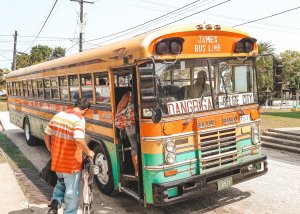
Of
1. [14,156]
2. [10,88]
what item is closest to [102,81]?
[14,156]

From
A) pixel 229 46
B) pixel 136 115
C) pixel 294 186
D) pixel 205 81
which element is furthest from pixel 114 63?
pixel 294 186

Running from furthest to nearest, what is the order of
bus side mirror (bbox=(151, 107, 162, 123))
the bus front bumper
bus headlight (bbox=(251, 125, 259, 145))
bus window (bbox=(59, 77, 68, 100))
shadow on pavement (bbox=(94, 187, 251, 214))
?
bus window (bbox=(59, 77, 68, 100)) < bus headlight (bbox=(251, 125, 259, 145)) < shadow on pavement (bbox=(94, 187, 251, 214)) < the bus front bumper < bus side mirror (bbox=(151, 107, 162, 123))

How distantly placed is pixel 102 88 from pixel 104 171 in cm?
153

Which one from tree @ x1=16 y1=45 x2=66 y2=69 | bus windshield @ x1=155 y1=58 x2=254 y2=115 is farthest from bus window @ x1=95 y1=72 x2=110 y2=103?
tree @ x1=16 y1=45 x2=66 y2=69

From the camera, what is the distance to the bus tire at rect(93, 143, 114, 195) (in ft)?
18.9

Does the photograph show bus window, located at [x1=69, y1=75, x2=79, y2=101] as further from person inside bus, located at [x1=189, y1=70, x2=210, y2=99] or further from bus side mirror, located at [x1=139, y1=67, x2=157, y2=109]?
bus side mirror, located at [x1=139, y1=67, x2=157, y2=109]

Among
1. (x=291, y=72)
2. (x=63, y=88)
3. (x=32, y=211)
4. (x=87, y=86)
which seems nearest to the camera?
(x=32, y=211)

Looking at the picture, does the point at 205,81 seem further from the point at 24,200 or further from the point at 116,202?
the point at 24,200

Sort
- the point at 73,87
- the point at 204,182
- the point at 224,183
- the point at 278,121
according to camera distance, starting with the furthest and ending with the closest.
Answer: the point at 278,121, the point at 73,87, the point at 224,183, the point at 204,182

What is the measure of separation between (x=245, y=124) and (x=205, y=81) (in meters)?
1.07

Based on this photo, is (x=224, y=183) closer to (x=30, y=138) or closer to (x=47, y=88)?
(x=47, y=88)

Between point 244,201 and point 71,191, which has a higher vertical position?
point 71,191

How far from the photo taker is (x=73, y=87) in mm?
7129

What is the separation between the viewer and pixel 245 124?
548cm
